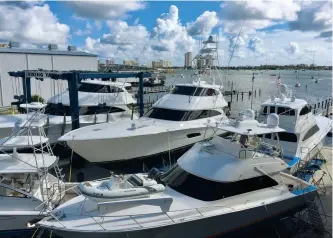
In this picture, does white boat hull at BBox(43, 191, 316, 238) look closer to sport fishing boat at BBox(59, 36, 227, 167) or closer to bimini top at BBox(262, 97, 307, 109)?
sport fishing boat at BBox(59, 36, 227, 167)

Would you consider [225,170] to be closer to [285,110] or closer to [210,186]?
[210,186]

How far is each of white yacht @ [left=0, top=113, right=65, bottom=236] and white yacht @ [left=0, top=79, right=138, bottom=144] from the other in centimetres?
609

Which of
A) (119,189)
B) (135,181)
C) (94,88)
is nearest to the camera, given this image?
(119,189)

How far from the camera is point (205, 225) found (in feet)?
21.7

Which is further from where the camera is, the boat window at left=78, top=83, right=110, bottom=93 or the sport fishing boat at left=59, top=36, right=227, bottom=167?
the boat window at left=78, top=83, right=110, bottom=93

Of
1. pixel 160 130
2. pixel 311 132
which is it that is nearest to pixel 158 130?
pixel 160 130

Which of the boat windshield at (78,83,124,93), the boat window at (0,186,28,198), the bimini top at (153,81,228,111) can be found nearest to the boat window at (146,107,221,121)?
the bimini top at (153,81,228,111)

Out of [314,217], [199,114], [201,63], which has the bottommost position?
[314,217]

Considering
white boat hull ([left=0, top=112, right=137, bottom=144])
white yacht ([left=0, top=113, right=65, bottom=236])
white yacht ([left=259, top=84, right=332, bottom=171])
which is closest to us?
white yacht ([left=0, top=113, right=65, bottom=236])

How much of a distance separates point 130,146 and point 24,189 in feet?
16.7

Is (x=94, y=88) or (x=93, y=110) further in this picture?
(x=94, y=88)

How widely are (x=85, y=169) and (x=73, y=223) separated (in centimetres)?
722

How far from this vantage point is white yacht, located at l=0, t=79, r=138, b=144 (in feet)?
48.2

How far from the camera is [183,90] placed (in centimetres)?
1566
